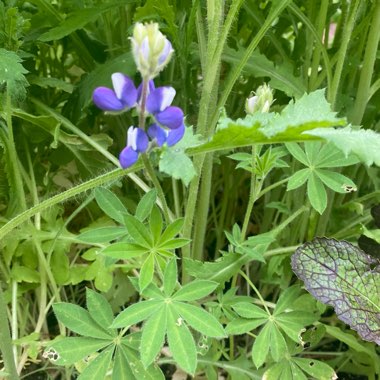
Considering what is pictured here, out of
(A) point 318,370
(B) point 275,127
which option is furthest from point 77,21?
(A) point 318,370

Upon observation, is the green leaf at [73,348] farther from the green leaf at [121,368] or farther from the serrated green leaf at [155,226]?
the serrated green leaf at [155,226]

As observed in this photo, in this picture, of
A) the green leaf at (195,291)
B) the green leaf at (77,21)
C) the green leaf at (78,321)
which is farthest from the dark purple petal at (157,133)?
the green leaf at (77,21)

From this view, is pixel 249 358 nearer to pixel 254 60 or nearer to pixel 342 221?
Result: pixel 342 221

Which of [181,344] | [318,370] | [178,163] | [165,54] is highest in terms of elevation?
[165,54]

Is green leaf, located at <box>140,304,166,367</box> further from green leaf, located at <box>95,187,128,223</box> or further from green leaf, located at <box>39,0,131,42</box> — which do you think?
green leaf, located at <box>39,0,131,42</box>

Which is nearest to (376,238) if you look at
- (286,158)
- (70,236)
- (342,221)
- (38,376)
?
(342,221)

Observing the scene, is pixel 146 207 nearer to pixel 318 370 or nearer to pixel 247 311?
pixel 247 311

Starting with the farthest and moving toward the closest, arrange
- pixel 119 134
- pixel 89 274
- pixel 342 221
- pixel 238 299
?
pixel 119 134 → pixel 342 221 → pixel 89 274 → pixel 238 299
